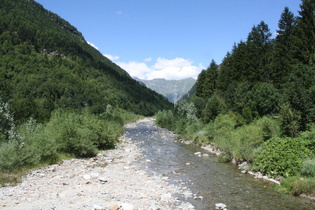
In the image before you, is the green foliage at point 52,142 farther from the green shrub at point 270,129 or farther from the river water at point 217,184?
the green shrub at point 270,129

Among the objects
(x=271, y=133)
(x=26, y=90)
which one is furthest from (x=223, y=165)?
(x=26, y=90)

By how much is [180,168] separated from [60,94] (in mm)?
107916

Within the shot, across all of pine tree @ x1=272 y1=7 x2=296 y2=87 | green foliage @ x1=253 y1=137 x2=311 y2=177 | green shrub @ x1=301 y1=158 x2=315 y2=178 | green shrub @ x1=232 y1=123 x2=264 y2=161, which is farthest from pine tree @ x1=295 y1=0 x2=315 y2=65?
green shrub @ x1=301 y1=158 x2=315 y2=178

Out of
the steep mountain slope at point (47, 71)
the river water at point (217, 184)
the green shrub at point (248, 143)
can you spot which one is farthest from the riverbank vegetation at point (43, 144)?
the steep mountain slope at point (47, 71)

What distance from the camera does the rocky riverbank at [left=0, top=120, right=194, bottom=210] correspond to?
10.8 meters

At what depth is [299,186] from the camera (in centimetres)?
1334

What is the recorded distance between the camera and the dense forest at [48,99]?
19594 millimetres

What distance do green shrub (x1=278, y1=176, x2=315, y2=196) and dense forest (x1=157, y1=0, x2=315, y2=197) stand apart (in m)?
0.05

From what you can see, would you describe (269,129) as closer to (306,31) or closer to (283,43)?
(306,31)

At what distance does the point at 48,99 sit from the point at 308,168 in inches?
3865

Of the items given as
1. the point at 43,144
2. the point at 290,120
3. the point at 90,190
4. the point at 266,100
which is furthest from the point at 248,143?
the point at 43,144

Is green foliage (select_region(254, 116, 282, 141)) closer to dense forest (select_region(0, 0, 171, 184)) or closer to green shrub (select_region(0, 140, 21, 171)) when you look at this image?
dense forest (select_region(0, 0, 171, 184))

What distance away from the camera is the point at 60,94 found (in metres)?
117

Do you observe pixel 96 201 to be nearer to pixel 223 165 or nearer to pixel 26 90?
pixel 223 165
